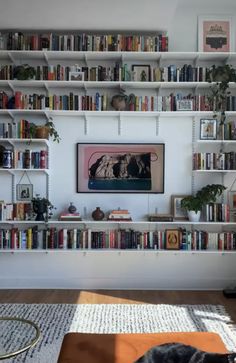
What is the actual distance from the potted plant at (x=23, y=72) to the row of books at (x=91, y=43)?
0.24m

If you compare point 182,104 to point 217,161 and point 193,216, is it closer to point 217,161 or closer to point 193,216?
point 217,161

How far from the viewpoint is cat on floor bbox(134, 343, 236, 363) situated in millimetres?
1427

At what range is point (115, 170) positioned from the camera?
443 cm

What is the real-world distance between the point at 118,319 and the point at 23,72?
2734 millimetres

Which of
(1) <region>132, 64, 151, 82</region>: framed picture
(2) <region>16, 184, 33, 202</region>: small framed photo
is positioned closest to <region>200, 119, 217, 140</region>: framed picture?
(1) <region>132, 64, 151, 82</region>: framed picture

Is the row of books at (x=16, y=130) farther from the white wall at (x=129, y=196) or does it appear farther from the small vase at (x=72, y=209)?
the small vase at (x=72, y=209)

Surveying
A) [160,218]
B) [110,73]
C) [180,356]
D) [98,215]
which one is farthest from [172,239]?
[180,356]

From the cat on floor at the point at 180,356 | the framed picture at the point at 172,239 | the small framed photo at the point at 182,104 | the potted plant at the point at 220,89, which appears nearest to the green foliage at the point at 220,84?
the potted plant at the point at 220,89

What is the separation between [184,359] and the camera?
1458 mm

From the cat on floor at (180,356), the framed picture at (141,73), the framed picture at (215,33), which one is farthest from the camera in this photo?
the framed picture at (215,33)

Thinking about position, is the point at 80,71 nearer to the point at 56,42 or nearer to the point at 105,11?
the point at 56,42

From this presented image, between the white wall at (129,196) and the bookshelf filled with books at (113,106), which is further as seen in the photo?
the white wall at (129,196)

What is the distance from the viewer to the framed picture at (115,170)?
443cm

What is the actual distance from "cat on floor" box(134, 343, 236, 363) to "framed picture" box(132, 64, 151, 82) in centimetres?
338
